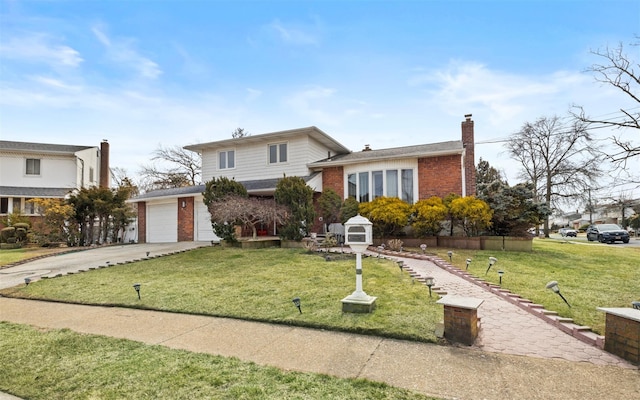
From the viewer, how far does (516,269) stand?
9.59 meters

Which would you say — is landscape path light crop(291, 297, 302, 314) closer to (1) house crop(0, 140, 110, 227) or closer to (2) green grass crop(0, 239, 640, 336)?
(2) green grass crop(0, 239, 640, 336)

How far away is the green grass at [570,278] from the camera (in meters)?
5.88

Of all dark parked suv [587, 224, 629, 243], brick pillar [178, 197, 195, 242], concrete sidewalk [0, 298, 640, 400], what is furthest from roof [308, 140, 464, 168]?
dark parked suv [587, 224, 629, 243]

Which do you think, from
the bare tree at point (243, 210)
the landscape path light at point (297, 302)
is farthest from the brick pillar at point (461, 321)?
the bare tree at point (243, 210)

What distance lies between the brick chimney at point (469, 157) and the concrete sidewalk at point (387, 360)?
42.9 feet

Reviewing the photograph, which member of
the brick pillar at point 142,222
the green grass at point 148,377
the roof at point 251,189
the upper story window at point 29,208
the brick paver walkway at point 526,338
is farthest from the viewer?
the upper story window at point 29,208

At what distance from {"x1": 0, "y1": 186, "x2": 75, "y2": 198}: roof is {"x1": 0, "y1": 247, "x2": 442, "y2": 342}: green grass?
61.6 ft

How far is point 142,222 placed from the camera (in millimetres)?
20922

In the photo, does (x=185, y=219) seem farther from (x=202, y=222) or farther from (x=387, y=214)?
(x=387, y=214)

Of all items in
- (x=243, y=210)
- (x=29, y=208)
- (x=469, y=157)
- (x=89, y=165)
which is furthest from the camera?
(x=89, y=165)

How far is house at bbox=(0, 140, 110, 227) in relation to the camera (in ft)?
80.3

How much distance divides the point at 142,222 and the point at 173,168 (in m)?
13.8

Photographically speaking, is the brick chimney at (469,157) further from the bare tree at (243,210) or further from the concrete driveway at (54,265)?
the concrete driveway at (54,265)

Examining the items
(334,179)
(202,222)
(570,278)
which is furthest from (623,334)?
(202,222)
